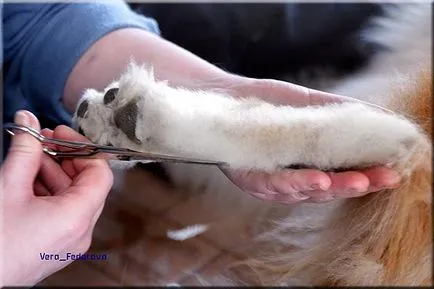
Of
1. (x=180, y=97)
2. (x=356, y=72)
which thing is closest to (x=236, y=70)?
(x=356, y=72)

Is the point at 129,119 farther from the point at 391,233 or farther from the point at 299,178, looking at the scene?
the point at 391,233

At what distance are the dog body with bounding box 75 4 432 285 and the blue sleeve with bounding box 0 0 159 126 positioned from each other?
0.23 m

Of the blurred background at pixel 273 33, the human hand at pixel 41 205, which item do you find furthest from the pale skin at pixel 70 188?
the blurred background at pixel 273 33

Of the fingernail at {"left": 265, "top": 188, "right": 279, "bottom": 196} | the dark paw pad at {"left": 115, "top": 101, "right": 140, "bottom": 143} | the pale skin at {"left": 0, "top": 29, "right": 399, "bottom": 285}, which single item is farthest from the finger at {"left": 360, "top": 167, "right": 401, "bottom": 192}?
the dark paw pad at {"left": 115, "top": 101, "right": 140, "bottom": 143}

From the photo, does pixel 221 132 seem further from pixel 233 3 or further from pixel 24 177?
pixel 233 3

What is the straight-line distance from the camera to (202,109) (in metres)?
0.62

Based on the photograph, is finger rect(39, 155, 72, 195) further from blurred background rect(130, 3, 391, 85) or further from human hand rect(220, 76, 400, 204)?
blurred background rect(130, 3, 391, 85)

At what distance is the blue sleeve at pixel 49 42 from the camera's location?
0.91 meters

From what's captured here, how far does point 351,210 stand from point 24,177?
37 centimetres

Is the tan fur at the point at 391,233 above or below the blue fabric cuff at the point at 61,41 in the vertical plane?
below

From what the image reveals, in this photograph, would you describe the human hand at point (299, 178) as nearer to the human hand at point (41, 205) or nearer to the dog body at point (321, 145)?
the dog body at point (321, 145)

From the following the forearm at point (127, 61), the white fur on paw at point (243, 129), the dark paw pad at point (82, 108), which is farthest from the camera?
the forearm at point (127, 61)

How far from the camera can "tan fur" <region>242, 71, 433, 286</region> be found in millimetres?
645

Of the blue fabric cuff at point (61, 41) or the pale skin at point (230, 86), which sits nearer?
the pale skin at point (230, 86)
